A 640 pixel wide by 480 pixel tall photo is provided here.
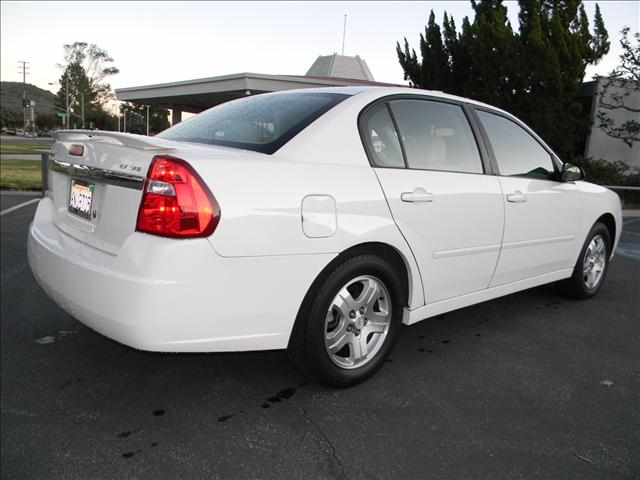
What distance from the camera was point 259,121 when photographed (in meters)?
2.87

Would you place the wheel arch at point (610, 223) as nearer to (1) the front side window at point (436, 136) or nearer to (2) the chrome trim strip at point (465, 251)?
(2) the chrome trim strip at point (465, 251)

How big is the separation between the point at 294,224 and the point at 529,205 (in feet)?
6.76

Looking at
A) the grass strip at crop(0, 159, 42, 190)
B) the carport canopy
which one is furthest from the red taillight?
the carport canopy

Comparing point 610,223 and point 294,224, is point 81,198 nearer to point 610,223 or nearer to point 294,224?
point 294,224

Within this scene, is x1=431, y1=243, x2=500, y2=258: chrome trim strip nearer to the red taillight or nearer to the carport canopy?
the red taillight

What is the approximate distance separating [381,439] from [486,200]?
5.49ft

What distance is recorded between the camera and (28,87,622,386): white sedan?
213cm

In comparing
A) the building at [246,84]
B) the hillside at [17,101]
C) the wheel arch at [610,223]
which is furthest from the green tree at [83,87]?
the wheel arch at [610,223]

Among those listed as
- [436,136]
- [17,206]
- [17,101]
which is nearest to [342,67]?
[17,101]

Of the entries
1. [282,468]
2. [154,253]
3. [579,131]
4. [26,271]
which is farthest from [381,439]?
[579,131]

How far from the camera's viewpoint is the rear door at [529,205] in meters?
3.52

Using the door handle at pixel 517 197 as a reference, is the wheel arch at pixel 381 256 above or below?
below

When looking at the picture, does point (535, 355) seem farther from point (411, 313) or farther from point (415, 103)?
point (415, 103)

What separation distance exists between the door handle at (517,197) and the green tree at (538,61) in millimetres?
12556
